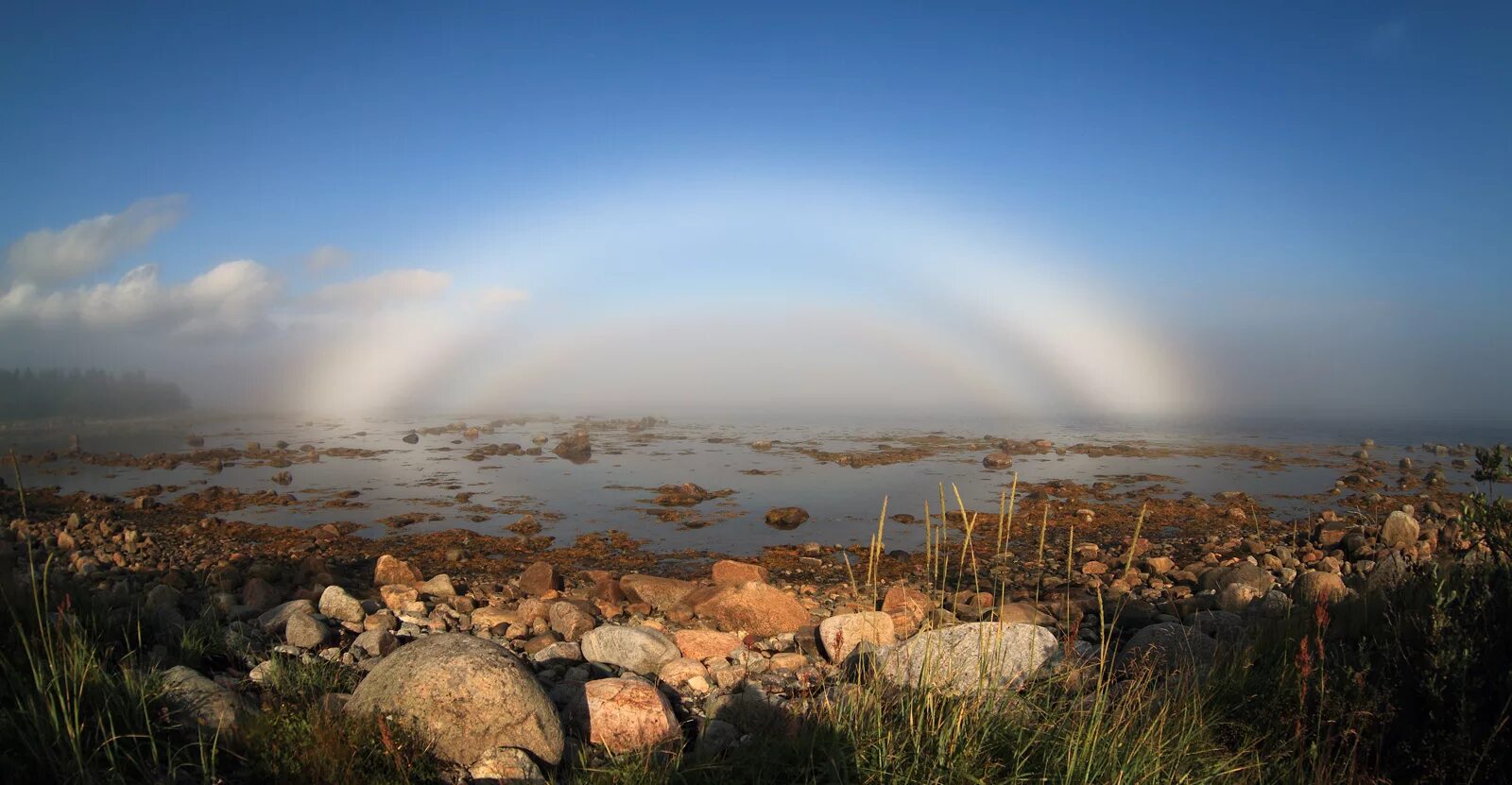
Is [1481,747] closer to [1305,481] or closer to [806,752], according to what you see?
[806,752]

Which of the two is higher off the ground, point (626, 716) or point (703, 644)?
point (626, 716)

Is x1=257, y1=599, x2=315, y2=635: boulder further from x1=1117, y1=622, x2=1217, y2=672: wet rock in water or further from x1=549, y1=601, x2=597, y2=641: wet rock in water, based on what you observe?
x1=1117, y1=622, x2=1217, y2=672: wet rock in water

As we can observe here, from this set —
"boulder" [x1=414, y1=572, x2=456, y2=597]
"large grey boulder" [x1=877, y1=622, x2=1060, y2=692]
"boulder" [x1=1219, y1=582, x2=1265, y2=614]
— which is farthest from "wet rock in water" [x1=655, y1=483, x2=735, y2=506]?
"large grey boulder" [x1=877, y1=622, x2=1060, y2=692]

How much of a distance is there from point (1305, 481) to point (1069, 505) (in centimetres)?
1235

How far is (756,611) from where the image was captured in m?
9.01

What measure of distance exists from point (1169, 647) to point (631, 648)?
530 centimetres

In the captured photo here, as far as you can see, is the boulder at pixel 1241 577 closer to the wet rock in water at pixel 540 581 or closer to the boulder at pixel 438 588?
the wet rock in water at pixel 540 581

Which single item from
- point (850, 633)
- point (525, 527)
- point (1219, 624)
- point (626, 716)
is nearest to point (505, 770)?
point (626, 716)

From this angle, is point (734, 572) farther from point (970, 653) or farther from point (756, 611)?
point (970, 653)

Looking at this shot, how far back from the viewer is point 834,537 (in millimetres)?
16094

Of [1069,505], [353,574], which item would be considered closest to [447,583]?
[353,574]

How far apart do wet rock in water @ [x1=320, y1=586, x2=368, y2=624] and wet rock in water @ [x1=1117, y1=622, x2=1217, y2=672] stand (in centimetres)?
879

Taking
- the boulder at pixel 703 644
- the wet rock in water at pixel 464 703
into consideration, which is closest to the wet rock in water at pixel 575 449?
the boulder at pixel 703 644

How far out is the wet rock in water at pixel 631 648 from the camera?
7.19m
